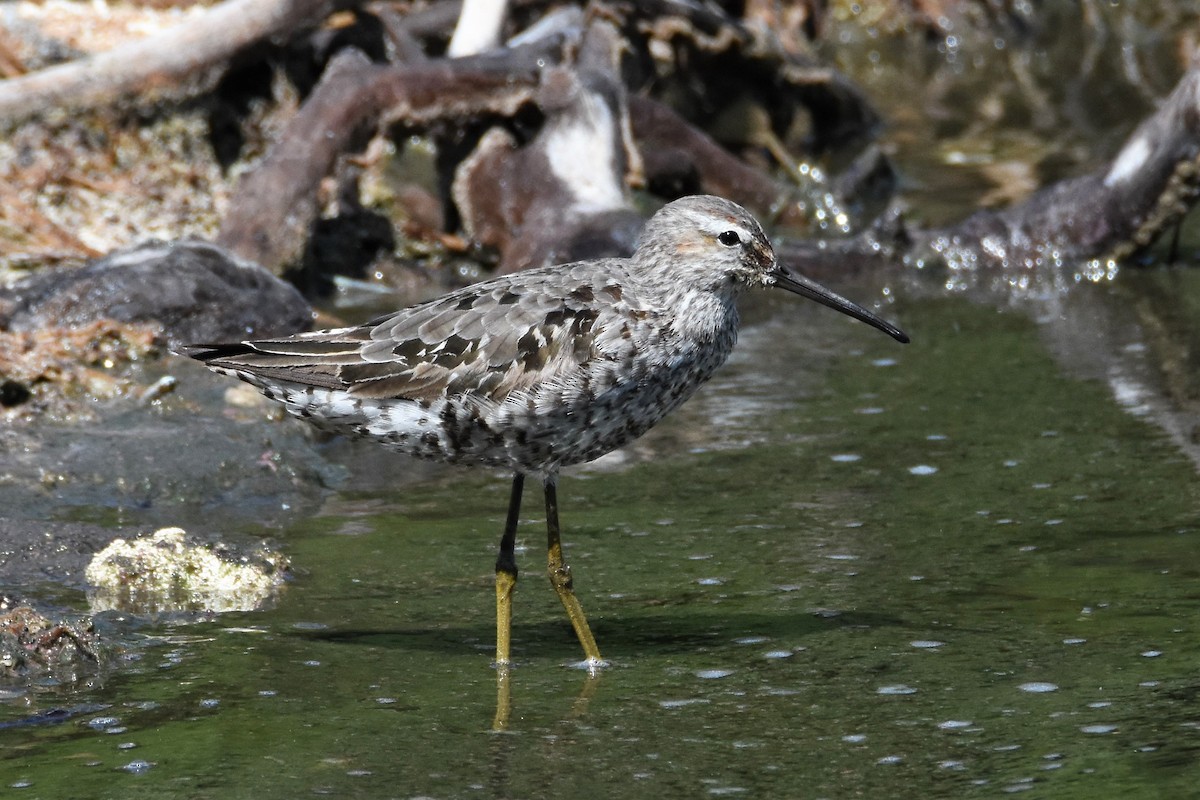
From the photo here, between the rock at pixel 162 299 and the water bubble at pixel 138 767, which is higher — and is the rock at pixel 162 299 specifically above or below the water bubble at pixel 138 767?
above

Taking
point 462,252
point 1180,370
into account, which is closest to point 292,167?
point 462,252

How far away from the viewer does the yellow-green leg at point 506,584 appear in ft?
21.1

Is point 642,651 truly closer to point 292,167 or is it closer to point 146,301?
point 146,301

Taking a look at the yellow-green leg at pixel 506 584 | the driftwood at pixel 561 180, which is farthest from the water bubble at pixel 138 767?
the driftwood at pixel 561 180

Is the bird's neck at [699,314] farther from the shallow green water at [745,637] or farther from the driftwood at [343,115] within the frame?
the driftwood at [343,115]

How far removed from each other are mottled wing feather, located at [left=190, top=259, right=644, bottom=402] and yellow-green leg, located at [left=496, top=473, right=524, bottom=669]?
0.51 m

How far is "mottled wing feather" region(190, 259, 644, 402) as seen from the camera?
253 inches

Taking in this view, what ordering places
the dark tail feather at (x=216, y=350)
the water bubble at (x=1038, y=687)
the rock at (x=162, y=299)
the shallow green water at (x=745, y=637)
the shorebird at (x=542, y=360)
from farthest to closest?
1. the rock at (x=162, y=299)
2. the dark tail feather at (x=216, y=350)
3. the shorebird at (x=542, y=360)
4. the water bubble at (x=1038, y=687)
5. the shallow green water at (x=745, y=637)

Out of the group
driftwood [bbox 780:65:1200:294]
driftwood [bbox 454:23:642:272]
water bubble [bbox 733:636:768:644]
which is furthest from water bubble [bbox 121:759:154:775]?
driftwood [bbox 780:65:1200:294]

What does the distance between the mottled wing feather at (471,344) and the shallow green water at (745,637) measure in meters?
0.97

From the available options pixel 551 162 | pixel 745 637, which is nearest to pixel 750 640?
pixel 745 637

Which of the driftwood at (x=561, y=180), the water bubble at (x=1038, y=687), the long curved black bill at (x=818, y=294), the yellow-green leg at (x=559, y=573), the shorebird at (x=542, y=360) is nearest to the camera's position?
the water bubble at (x=1038, y=687)

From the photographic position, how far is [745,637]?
6.50 meters

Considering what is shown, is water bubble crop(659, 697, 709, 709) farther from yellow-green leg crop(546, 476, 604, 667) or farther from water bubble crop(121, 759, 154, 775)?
water bubble crop(121, 759, 154, 775)
